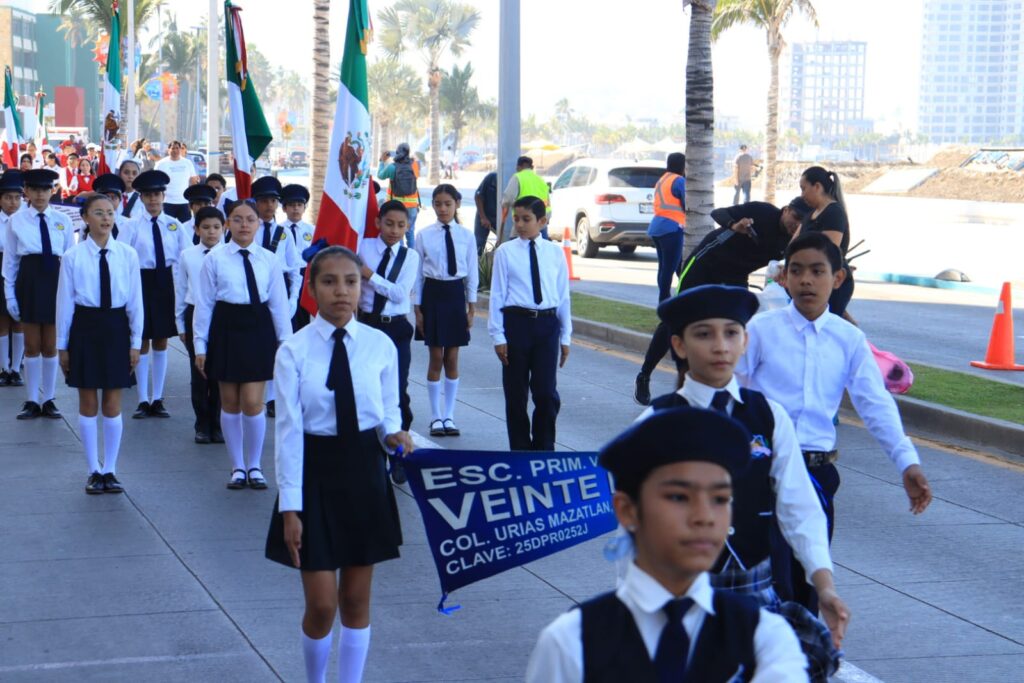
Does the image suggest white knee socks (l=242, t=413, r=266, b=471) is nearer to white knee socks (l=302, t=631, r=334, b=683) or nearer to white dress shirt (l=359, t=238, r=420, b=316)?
white dress shirt (l=359, t=238, r=420, b=316)

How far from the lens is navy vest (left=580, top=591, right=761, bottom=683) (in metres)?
2.62

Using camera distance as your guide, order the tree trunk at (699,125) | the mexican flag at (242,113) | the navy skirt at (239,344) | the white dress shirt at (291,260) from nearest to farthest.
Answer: the navy skirt at (239,344), the mexican flag at (242,113), the white dress shirt at (291,260), the tree trunk at (699,125)

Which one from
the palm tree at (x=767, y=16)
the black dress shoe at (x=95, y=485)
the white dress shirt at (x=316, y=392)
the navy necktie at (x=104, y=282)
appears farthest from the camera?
the palm tree at (x=767, y=16)

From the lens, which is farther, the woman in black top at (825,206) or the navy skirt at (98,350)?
the woman in black top at (825,206)

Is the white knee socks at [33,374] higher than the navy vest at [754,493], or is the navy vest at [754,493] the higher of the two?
the navy vest at [754,493]

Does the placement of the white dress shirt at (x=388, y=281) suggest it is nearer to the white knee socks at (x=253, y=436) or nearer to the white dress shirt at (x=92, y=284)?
the white knee socks at (x=253, y=436)

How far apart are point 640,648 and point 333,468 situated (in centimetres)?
287

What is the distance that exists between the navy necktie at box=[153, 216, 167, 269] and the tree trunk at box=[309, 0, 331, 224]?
13574 mm

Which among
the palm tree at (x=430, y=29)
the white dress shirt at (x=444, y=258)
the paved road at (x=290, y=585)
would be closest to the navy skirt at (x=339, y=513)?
the paved road at (x=290, y=585)

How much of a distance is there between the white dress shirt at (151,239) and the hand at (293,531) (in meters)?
7.57

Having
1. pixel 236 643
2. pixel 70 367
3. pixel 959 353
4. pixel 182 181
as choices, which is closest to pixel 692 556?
pixel 236 643

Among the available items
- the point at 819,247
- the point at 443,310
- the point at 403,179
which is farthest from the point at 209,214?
the point at 403,179

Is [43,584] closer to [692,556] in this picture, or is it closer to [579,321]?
[692,556]

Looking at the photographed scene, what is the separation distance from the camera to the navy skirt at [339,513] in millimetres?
5273
